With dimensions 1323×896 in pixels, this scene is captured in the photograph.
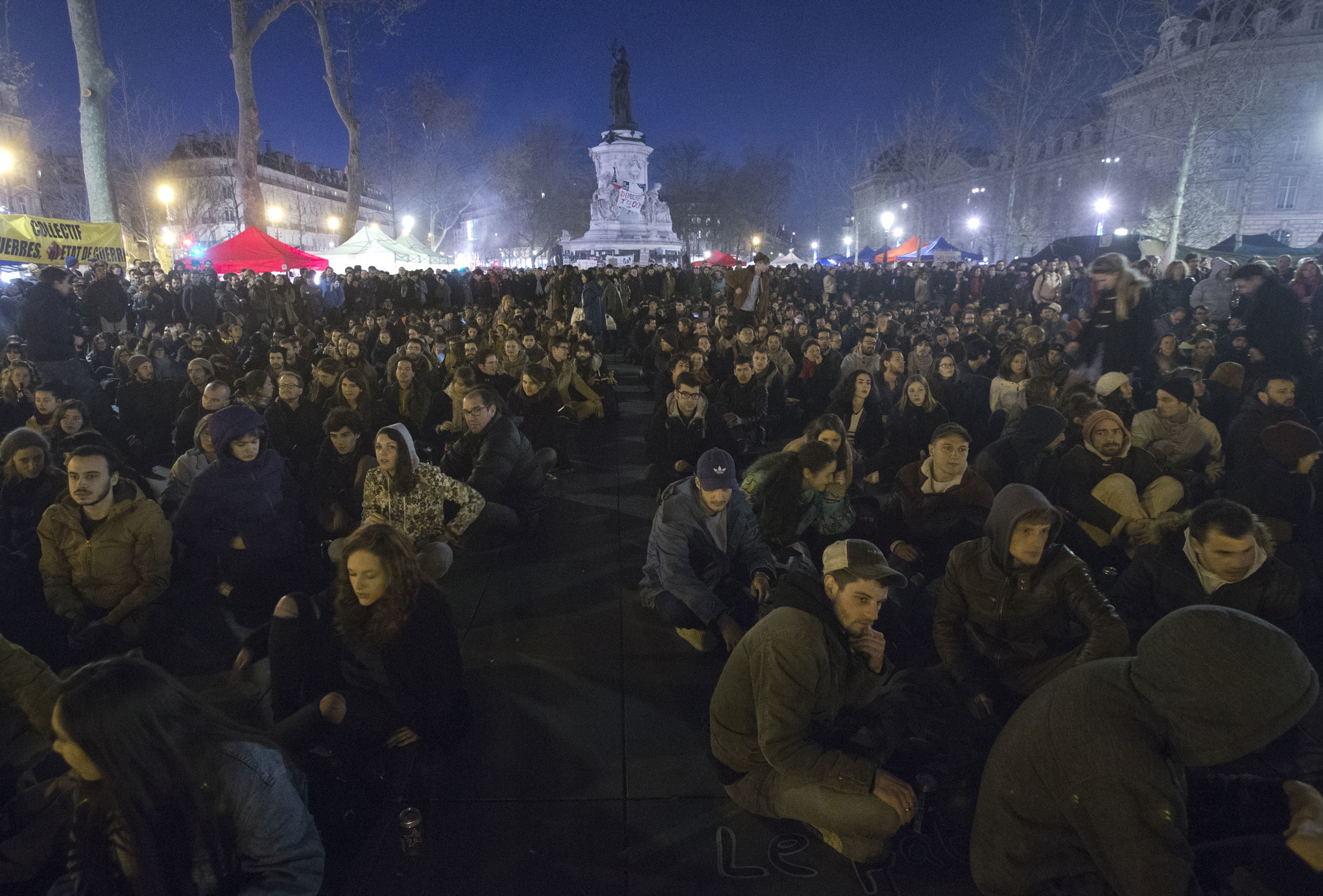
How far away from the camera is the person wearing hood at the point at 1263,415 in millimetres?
5242

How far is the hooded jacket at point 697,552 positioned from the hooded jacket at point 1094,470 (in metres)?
2.13

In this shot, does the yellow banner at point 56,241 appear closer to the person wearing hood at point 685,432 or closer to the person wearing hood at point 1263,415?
the person wearing hood at point 685,432

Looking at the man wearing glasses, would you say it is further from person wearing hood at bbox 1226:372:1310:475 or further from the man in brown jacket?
person wearing hood at bbox 1226:372:1310:475

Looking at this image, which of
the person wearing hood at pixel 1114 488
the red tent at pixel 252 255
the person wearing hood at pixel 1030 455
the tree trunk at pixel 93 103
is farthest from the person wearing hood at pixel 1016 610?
the tree trunk at pixel 93 103

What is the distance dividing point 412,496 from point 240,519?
1025mm

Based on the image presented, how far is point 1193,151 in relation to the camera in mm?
20562

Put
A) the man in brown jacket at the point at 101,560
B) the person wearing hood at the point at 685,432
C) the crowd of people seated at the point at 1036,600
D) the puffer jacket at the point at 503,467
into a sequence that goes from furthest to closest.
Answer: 1. the person wearing hood at the point at 685,432
2. the puffer jacket at the point at 503,467
3. the man in brown jacket at the point at 101,560
4. the crowd of people seated at the point at 1036,600

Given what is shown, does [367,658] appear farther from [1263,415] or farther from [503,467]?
[1263,415]

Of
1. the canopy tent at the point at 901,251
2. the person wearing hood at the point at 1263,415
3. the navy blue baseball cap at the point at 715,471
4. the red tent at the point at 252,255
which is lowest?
the navy blue baseball cap at the point at 715,471

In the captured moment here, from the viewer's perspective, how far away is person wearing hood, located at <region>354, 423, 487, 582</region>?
4578 millimetres

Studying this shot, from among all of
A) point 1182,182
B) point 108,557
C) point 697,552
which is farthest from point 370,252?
point 1182,182

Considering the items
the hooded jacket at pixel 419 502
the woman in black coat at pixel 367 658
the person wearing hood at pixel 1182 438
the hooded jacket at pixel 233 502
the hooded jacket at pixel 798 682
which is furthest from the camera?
the person wearing hood at pixel 1182 438

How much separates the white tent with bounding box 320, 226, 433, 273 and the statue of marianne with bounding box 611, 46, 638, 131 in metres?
21.9

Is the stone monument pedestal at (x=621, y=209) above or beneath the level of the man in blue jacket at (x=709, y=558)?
above
